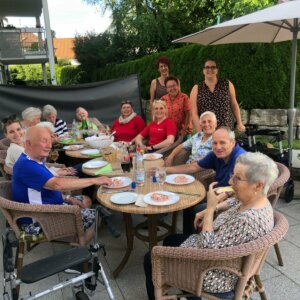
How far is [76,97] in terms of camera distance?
6488mm

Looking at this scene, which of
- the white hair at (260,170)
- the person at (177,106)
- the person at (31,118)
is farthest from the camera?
the person at (177,106)

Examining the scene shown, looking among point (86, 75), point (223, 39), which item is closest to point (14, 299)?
point (223, 39)

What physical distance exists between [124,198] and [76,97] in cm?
464

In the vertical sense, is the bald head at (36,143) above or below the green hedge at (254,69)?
below

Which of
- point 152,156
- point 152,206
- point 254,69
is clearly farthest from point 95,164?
point 254,69

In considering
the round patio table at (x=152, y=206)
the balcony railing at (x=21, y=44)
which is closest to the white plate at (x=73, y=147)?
the round patio table at (x=152, y=206)

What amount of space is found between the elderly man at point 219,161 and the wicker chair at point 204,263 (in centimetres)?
83

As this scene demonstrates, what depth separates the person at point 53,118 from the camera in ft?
15.4

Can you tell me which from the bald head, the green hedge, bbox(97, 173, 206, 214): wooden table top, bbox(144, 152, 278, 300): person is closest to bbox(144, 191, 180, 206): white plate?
bbox(97, 173, 206, 214): wooden table top

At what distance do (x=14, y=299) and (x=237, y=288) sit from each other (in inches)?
46.3

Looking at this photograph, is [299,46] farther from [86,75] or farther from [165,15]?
[86,75]

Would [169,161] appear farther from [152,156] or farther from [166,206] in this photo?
[166,206]

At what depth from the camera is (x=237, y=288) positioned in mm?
1645

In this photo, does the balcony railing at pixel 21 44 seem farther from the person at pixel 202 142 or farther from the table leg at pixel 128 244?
the table leg at pixel 128 244
